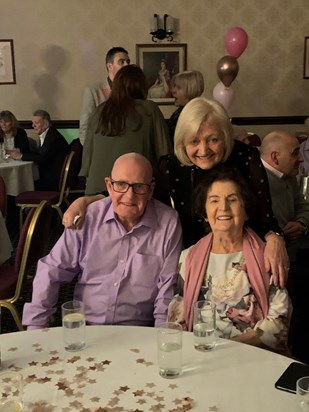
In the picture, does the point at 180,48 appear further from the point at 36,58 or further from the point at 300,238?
the point at 300,238

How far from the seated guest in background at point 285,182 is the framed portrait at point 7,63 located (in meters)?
5.19

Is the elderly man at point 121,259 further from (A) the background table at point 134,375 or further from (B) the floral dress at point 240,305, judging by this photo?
(A) the background table at point 134,375

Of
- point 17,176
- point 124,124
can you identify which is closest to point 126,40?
point 17,176

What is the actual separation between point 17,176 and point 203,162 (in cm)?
388

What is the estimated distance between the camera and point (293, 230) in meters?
2.75

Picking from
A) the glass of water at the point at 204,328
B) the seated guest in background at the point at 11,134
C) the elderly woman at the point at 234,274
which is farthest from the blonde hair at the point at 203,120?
the seated guest in background at the point at 11,134

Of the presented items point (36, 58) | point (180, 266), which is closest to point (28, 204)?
point (36, 58)

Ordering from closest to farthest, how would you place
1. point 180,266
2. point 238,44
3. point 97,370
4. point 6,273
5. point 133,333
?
point 97,370 < point 133,333 < point 180,266 < point 6,273 < point 238,44

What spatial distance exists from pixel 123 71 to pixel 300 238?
1463 millimetres

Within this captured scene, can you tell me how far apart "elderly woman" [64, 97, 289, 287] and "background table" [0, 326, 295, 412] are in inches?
A: 23.6

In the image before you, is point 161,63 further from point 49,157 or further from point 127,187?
point 127,187

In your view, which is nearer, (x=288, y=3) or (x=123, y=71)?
(x=123, y=71)

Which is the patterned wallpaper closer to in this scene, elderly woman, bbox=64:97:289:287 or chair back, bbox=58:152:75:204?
chair back, bbox=58:152:75:204

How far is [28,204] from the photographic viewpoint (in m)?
5.71
